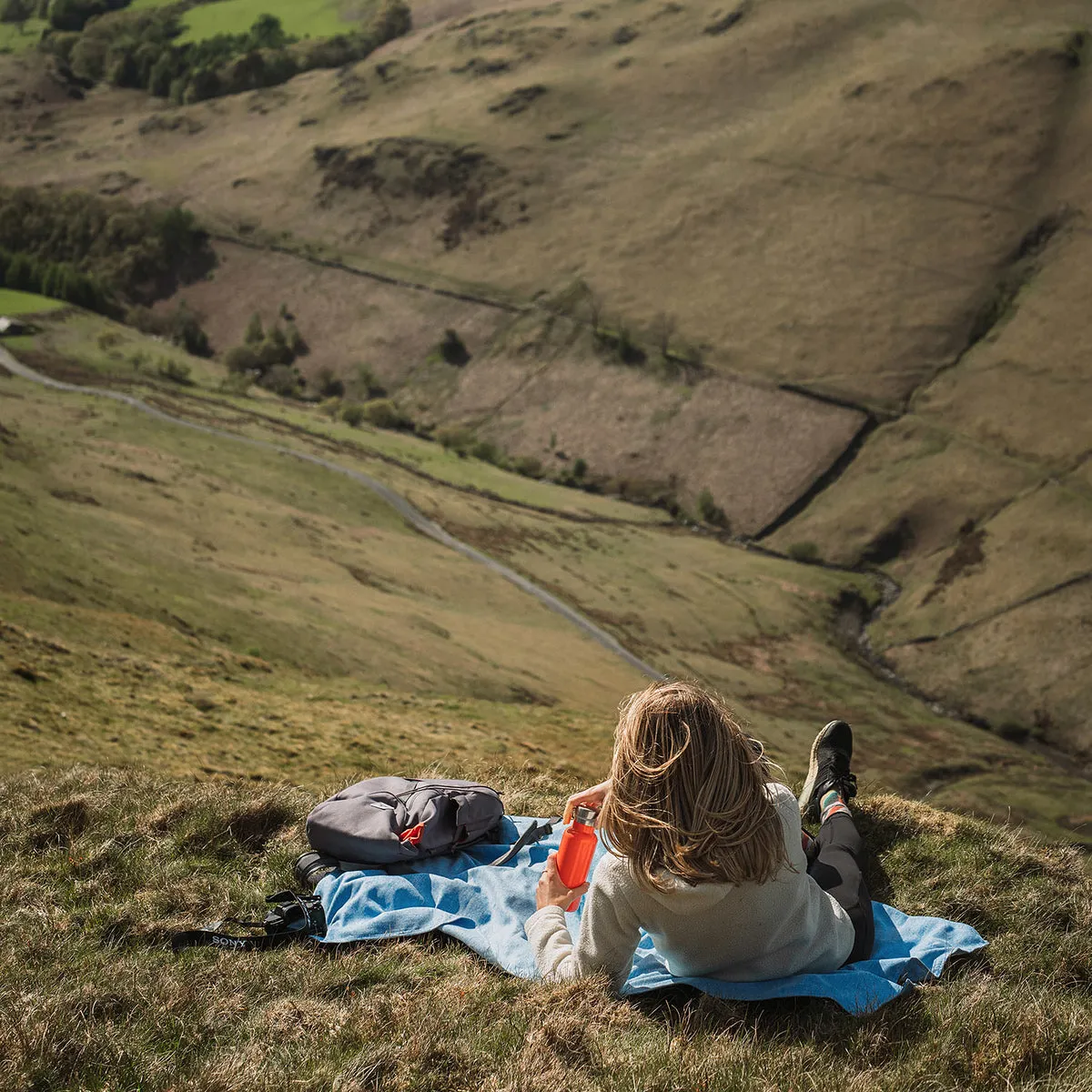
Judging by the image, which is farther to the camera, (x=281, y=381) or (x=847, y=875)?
(x=281, y=381)

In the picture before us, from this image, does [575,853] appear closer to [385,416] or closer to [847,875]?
[847,875]

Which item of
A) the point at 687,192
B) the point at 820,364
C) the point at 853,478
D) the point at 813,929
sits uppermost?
the point at 687,192

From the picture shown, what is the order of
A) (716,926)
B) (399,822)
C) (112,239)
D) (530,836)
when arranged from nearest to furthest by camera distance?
1. (716,926)
2. (399,822)
3. (530,836)
4. (112,239)

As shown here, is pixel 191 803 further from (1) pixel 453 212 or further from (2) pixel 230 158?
(2) pixel 230 158

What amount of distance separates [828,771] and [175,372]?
4306 inches

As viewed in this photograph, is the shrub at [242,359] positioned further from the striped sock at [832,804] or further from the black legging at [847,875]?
the black legging at [847,875]

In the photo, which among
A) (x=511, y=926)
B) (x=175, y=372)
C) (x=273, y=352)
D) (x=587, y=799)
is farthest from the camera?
(x=273, y=352)

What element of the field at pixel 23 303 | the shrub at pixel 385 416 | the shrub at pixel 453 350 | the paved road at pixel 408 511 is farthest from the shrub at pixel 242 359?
the paved road at pixel 408 511

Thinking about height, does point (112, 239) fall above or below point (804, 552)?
above

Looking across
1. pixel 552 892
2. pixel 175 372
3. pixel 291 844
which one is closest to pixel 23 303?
pixel 175 372

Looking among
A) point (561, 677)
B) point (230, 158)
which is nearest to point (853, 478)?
point (561, 677)

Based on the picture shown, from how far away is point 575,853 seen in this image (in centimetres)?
855

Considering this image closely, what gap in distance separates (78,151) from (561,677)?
191519mm

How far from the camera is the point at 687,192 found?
155 m
